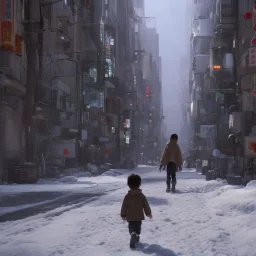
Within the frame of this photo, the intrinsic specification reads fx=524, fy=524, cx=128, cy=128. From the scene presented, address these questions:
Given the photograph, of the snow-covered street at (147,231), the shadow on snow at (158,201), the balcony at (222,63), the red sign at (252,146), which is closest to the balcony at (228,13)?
the balcony at (222,63)

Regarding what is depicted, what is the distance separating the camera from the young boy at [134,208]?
7180mm

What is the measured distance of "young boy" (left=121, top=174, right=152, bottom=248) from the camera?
7.18 m

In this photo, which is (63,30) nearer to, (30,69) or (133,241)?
(30,69)

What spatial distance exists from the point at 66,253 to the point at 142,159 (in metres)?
139

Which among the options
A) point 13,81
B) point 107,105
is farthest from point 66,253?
point 107,105

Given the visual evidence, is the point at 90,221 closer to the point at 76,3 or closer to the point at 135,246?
the point at 135,246

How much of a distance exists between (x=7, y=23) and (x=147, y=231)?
21.5m

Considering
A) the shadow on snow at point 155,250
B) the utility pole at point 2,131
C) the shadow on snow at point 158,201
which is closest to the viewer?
the shadow on snow at point 155,250

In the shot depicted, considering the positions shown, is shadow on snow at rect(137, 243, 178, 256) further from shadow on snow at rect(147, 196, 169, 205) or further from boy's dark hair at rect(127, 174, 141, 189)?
shadow on snow at rect(147, 196, 169, 205)

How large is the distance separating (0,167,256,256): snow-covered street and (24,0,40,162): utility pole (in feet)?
82.0

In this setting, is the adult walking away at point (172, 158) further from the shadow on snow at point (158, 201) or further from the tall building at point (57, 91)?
the tall building at point (57, 91)

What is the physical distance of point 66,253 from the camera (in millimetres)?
6566

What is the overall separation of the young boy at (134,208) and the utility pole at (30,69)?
30108 millimetres

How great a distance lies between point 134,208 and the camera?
724 centimetres
